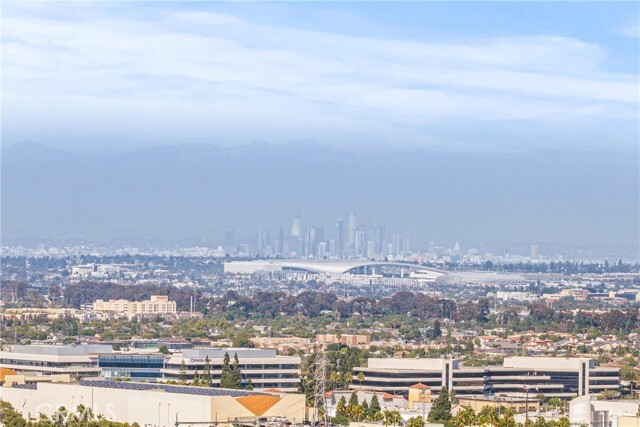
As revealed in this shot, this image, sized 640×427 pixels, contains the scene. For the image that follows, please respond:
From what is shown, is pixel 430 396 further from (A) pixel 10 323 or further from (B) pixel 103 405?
(A) pixel 10 323

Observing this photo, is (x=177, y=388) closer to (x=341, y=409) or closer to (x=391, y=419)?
(x=341, y=409)

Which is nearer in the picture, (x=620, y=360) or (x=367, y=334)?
(x=620, y=360)

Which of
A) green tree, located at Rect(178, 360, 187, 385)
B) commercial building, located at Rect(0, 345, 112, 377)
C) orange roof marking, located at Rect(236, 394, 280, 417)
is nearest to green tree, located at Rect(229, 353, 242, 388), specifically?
green tree, located at Rect(178, 360, 187, 385)

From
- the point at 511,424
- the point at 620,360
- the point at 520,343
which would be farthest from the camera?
the point at 520,343

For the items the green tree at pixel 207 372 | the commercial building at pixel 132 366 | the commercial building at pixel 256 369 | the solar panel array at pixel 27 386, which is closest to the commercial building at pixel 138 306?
the commercial building at pixel 132 366

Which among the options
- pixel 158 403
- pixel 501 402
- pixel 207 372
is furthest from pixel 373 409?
pixel 207 372

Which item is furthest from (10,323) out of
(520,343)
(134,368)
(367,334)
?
(134,368)
